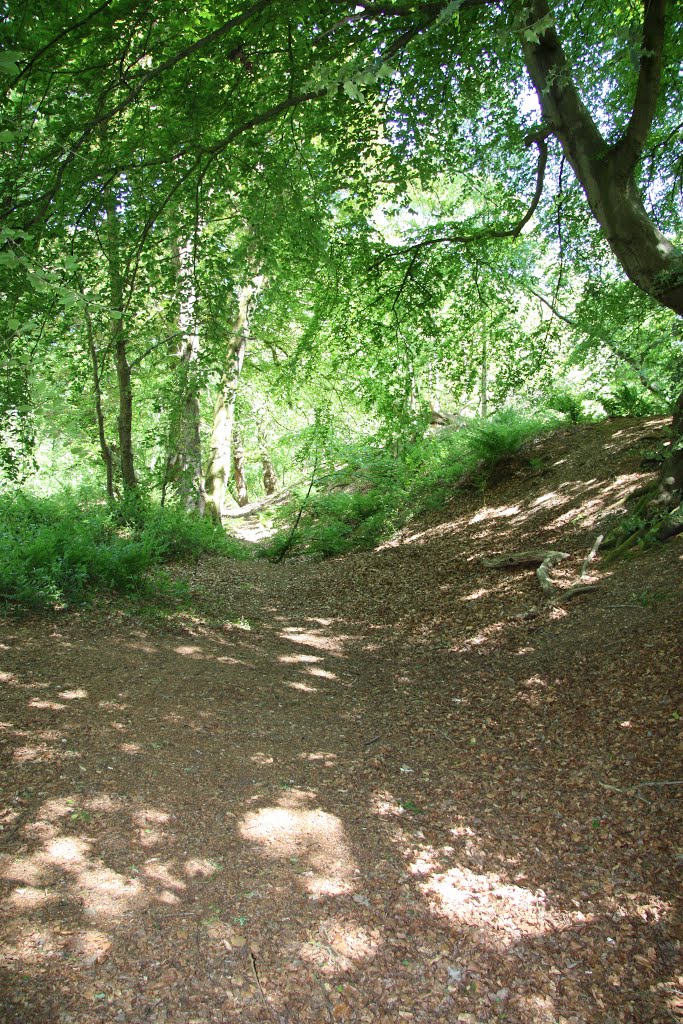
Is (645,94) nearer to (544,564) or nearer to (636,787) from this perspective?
(544,564)

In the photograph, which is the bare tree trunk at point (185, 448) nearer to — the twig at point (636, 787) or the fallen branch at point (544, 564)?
the fallen branch at point (544, 564)

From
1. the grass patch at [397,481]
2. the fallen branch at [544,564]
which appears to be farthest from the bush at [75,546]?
the fallen branch at [544,564]

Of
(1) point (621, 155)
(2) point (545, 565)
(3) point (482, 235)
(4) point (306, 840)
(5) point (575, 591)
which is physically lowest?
(4) point (306, 840)

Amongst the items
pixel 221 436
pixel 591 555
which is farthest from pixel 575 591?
pixel 221 436

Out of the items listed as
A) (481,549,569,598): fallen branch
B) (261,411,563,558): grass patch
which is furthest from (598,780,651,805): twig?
(261,411,563,558): grass patch

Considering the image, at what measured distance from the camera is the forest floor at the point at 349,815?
2736 millimetres

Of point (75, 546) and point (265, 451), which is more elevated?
point (265, 451)

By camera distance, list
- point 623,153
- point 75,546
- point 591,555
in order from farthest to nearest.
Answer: point 591,555, point 75,546, point 623,153

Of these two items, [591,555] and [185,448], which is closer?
[591,555]

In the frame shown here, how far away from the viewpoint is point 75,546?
7.29 m

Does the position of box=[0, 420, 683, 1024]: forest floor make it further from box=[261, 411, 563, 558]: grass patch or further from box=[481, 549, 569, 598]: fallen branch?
box=[261, 411, 563, 558]: grass patch

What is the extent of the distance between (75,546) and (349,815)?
475 centimetres

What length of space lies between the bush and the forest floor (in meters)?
0.42

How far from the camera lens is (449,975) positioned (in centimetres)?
287
